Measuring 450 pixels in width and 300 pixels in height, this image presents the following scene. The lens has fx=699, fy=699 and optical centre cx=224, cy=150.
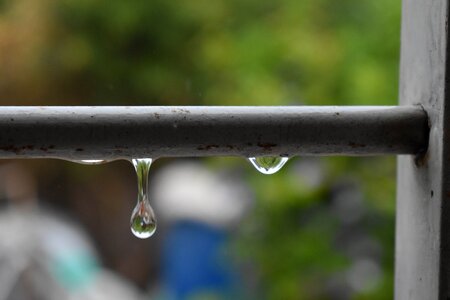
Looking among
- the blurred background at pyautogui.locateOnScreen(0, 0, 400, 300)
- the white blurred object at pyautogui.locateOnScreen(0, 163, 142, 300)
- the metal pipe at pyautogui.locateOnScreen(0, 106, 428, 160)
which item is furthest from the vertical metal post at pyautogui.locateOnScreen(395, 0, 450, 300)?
the white blurred object at pyautogui.locateOnScreen(0, 163, 142, 300)

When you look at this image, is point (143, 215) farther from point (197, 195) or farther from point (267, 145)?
point (197, 195)

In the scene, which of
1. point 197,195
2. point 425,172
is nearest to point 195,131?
point 425,172

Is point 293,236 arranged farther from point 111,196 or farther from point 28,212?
point 28,212

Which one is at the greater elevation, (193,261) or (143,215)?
(143,215)

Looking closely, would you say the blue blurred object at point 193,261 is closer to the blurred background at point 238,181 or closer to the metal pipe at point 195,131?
the blurred background at point 238,181

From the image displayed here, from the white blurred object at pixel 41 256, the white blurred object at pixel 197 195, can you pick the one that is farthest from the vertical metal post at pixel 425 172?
the white blurred object at pixel 197 195

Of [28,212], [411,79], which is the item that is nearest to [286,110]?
[411,79]
